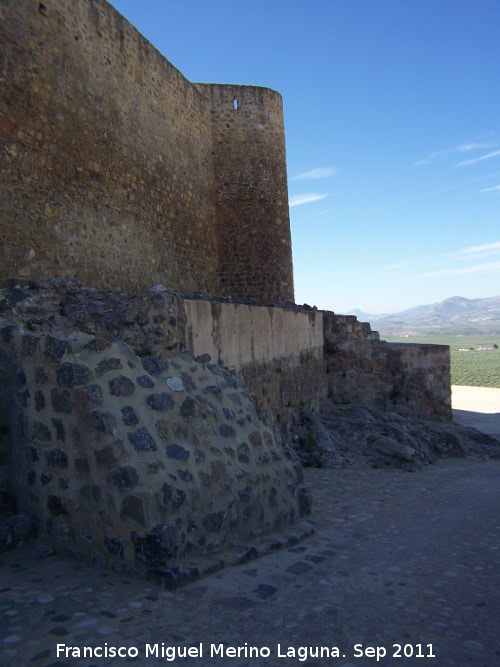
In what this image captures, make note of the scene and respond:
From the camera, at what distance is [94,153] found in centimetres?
820

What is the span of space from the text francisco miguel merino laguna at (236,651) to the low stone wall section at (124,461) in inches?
26.9

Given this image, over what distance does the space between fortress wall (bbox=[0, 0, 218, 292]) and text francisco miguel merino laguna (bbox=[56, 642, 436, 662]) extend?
4.38 meters

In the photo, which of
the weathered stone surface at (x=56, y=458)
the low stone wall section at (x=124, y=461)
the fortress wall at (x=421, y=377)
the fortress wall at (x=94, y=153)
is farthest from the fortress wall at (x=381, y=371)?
the weathered stone surface at (x=56, y=458)

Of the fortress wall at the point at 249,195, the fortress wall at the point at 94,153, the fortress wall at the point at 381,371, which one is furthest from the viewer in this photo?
the fortress wall at the point at 249,195

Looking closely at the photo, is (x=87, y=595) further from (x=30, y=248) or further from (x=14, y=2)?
(x=14, y=2)

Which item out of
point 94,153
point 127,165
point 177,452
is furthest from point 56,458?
point 127,165

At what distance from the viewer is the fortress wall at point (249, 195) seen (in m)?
13.4

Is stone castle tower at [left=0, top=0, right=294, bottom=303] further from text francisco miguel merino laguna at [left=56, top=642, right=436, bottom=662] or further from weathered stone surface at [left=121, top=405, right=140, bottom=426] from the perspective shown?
text francisco miguel merino laguna at [left=56, top=642, right=436, bottom=662]

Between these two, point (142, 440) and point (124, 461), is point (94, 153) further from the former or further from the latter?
point (124, 461)

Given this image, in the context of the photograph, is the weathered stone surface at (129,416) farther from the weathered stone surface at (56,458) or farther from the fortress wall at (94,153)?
the fortress wall at (94,153)

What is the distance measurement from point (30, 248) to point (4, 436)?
312cm

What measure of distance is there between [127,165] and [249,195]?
489 centimetres

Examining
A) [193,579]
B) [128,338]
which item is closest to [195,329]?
[128,338]

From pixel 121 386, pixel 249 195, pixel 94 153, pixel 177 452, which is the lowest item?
pixel 177 452
